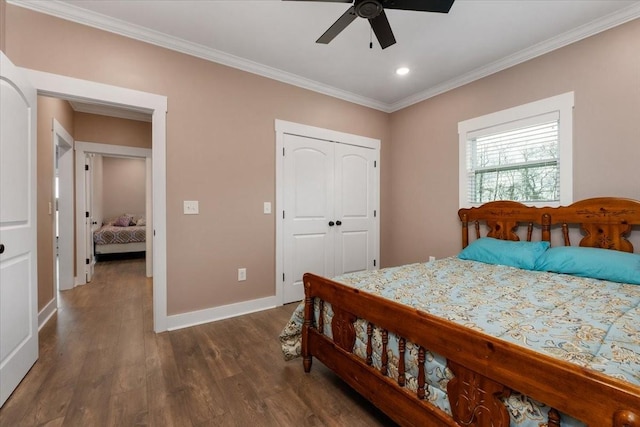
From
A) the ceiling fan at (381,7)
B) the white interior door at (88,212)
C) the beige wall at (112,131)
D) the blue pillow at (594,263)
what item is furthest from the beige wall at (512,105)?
Answer: the white interior door at (88,212)

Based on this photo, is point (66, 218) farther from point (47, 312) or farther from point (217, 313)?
point (217, 313)

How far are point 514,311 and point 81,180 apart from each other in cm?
512

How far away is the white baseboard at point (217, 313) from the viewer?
2695mm

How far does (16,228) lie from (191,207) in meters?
1.19

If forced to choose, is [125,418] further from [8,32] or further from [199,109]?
[8,32]

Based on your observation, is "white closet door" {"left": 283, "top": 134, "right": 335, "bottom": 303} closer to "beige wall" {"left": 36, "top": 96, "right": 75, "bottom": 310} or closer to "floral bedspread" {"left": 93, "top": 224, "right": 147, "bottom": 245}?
"beige wall" {"left": 36, "top": 96, "right": 75, "bottom": 310}

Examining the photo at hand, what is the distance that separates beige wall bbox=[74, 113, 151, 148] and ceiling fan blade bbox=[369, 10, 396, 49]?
4.08 metres

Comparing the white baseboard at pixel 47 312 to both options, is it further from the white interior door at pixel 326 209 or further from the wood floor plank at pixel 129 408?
the white interior door at pixel 326 209

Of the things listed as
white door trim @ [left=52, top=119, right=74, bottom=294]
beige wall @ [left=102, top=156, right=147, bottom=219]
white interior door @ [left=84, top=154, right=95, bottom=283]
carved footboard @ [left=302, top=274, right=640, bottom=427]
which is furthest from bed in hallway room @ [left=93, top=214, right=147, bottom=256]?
carved footboard @ [left=302, top=274, right=640, bottom=427]

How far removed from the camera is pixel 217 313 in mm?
2908

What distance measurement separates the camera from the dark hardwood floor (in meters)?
1.55

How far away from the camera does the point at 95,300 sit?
3465 mm

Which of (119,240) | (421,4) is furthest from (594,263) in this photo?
(119,240)

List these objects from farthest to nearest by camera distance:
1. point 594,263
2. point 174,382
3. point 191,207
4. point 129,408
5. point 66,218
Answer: point 66,218 < point 191,207 < point 594,263 < point 174,382 < point 129,408
